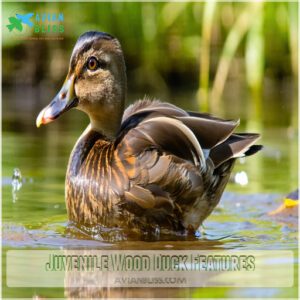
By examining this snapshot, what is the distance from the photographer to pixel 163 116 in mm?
6234

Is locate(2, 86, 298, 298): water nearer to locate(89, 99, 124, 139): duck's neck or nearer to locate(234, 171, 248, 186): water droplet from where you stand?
locate(234, 171, 248, 186): water droplet

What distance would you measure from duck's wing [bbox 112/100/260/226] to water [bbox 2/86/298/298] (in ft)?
0.92

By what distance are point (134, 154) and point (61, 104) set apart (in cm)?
71

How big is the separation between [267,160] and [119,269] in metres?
4.53

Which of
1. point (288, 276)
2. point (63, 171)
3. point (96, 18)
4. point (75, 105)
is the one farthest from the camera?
point (96, 18)

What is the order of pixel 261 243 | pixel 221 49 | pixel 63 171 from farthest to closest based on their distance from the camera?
pixel 221 49
pixel 63 171
pixel 261 243

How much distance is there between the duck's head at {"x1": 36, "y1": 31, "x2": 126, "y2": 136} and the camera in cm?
627

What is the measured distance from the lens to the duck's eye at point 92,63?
632 centimetres

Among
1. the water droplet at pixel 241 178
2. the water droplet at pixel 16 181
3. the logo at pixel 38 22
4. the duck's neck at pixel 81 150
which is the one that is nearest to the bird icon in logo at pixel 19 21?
the logo at pixel 38 22

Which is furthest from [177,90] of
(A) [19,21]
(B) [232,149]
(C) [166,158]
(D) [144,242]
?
(D) [144,242]

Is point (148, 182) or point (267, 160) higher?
point (267, 160)

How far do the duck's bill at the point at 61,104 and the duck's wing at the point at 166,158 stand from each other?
1.41 feet

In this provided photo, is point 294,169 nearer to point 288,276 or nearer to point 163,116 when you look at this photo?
point 163,116

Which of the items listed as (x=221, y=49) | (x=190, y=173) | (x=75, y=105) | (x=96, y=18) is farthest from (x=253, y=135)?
(x=221, y=49)
